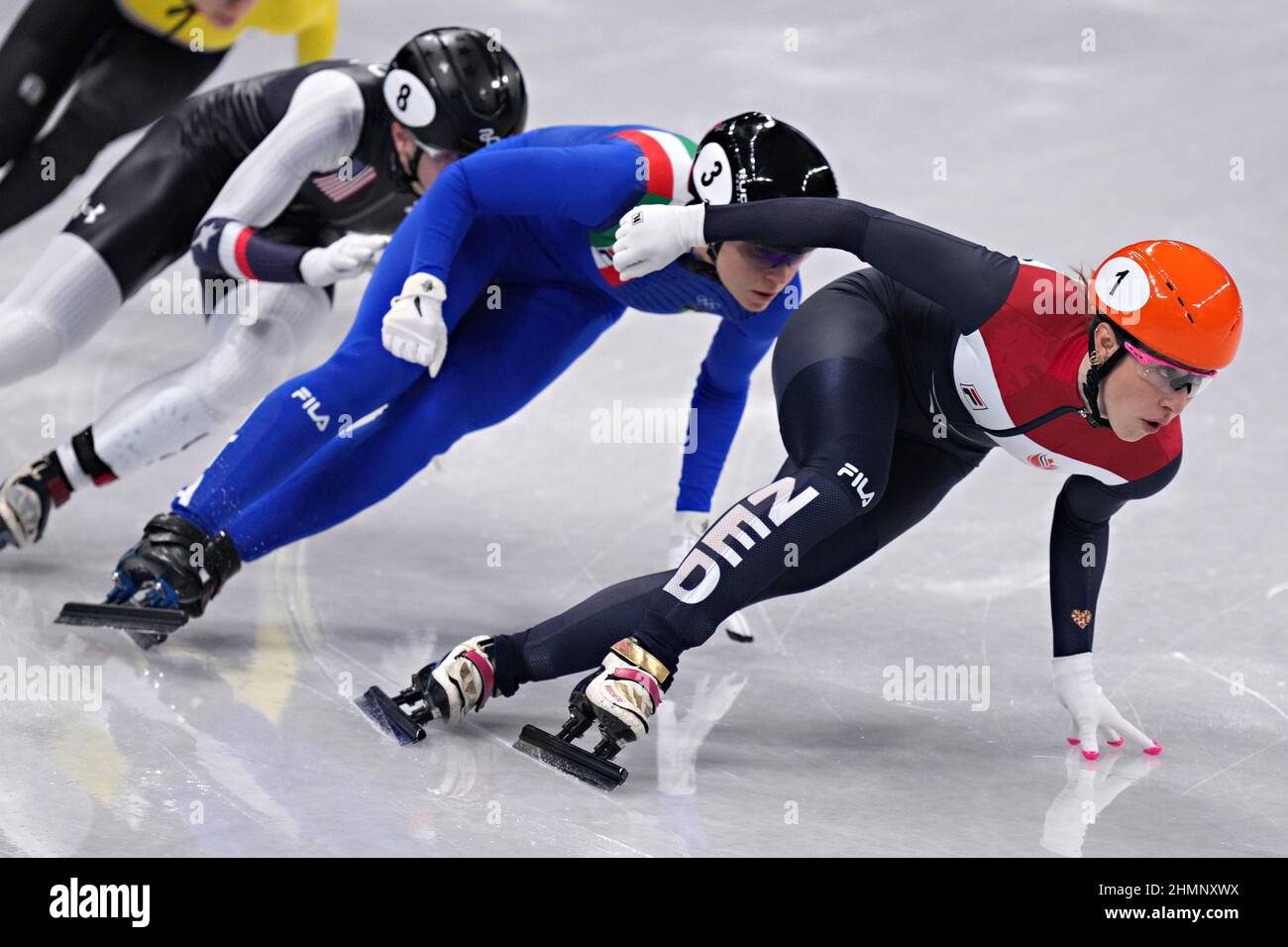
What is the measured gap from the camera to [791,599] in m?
4.70

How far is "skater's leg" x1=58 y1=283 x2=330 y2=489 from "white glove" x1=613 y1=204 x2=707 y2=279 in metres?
1.61

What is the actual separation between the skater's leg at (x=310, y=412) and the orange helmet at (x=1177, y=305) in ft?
5.57

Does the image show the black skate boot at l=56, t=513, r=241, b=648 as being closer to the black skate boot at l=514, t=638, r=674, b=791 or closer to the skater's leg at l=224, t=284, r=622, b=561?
the skater's leg at l=224, t=284, r=622, b=561

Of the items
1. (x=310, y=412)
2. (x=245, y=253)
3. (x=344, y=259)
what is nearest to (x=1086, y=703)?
(x=310, y=412)

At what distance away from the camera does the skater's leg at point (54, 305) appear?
4.55 m

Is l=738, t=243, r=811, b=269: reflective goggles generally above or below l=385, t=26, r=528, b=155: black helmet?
below

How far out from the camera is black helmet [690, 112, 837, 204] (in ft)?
11.5

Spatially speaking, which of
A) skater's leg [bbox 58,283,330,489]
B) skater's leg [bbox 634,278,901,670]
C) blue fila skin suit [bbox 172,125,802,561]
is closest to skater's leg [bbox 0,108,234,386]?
skater's leg [bbox 58,283,330,489]

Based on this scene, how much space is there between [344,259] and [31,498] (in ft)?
3.72

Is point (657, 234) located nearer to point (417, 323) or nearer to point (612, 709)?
point (417, 323)

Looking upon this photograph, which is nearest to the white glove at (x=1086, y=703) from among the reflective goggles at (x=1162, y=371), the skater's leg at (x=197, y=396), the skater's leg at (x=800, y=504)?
the skater's leg at (x=800, y=504)

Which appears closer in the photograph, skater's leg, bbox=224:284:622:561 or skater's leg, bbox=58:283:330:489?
skater's leg, bbox=224:284:622:561

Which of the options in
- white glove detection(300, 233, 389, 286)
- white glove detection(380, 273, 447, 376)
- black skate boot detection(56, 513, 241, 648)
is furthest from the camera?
white glove detection(300, 233, 389, 286)

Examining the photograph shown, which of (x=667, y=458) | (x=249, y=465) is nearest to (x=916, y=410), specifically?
(x=249, y=465)
